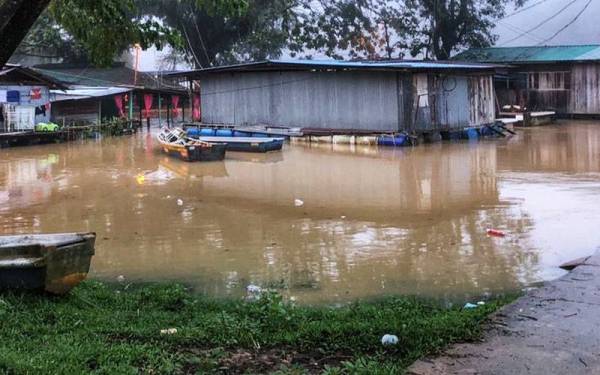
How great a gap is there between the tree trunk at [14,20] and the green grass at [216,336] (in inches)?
77.8

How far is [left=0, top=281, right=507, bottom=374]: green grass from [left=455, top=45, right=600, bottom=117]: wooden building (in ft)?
105

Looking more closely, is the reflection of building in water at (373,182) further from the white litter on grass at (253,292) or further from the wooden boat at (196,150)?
the white litter on grass at (253,292)

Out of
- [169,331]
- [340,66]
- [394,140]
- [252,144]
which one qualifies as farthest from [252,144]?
[169,331]

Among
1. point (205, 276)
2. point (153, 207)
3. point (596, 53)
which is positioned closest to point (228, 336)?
point (205, 276)

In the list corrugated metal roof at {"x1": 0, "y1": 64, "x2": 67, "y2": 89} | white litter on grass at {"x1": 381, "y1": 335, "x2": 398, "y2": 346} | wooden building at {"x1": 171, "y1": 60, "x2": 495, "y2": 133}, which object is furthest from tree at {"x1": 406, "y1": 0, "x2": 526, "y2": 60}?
white litter on grass at {"x1": 381, "y1": 335, "x2": 398, "y2": 346}

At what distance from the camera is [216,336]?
499 centimetres

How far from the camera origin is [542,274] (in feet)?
27.6

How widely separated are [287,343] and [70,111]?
31789mm

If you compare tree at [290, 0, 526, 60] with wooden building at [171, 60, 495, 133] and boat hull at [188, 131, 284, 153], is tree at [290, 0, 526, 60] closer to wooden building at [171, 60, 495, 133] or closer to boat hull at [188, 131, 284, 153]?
wooden building at [171, 60, 495, 133]

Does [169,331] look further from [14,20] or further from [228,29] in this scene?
[228,29]

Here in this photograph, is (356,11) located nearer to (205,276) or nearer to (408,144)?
(408,144)

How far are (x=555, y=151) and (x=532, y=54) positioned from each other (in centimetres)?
1774

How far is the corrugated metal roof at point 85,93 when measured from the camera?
32.0m

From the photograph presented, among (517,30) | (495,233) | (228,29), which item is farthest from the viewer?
(517,30)
